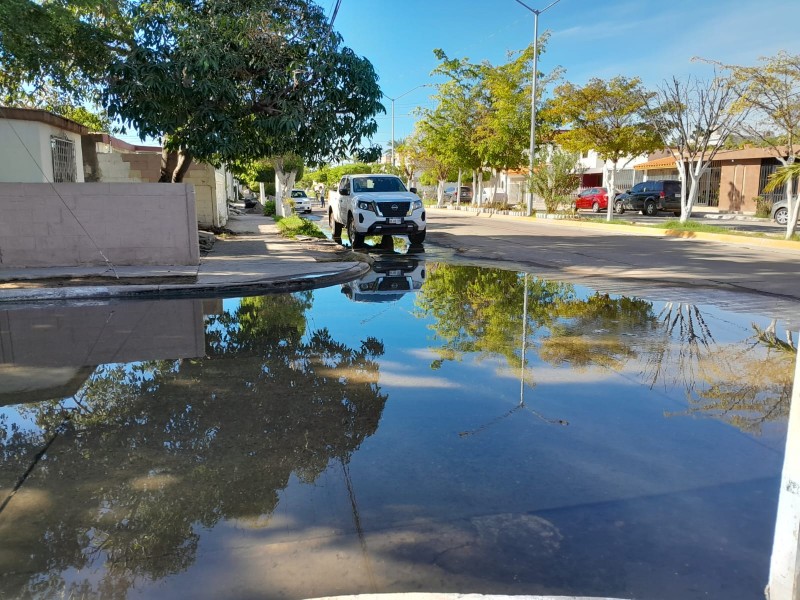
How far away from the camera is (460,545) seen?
3336 millimetres

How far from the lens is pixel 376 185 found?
62.1 ft

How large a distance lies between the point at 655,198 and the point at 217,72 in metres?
29.6

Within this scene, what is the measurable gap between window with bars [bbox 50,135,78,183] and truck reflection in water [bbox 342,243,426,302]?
7860 mm

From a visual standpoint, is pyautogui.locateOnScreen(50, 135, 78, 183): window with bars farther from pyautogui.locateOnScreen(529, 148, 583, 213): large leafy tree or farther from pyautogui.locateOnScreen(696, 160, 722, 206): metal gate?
pyautogui.locateOnScreen(696, 160, 722, 206): metal gate

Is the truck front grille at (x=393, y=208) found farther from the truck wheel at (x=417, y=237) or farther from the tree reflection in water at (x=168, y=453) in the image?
the tree reflection in water at (x=168, y=453)

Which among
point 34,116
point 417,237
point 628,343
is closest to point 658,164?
point 417,237

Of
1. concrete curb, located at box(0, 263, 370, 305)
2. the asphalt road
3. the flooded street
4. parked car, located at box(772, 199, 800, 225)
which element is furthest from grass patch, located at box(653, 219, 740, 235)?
the flooded street

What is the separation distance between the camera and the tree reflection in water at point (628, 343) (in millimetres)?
5773

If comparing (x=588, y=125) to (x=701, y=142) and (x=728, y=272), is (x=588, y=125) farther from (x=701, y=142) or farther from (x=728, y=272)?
(x=728, y=272)

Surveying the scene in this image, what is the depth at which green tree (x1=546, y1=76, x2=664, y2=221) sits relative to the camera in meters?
26.2

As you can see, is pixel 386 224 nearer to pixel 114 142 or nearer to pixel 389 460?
pixel 389 460

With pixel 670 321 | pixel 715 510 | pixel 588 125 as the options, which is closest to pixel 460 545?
pixel 715 510

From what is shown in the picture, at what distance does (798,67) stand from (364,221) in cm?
1422

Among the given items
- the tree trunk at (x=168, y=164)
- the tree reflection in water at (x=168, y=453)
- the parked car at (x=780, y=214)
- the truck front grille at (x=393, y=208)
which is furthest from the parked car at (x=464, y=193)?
the tree reflection in water at (x=168, y=453)
